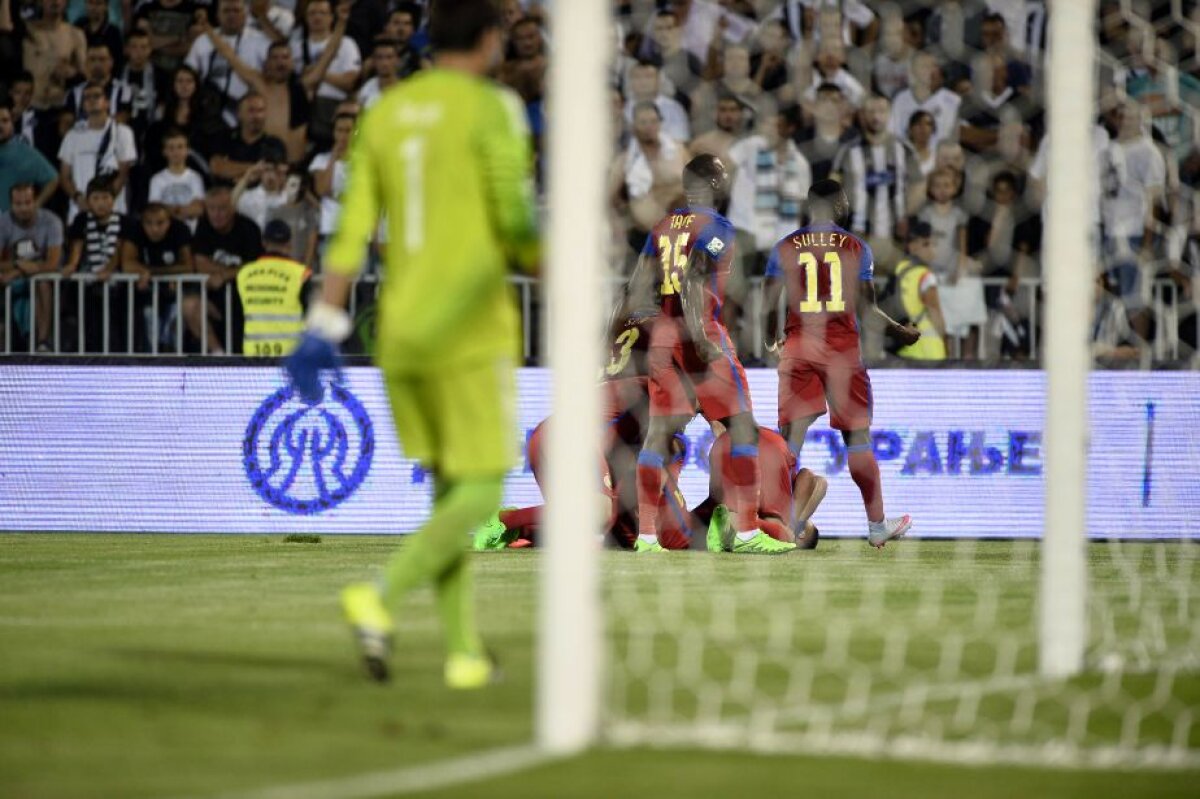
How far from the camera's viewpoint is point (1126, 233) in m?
12.1

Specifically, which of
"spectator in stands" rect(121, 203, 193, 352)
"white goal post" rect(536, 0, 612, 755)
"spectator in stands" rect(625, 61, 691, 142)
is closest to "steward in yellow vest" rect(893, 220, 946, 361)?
"spectator in stands" rect(625, 61, 691, 142)

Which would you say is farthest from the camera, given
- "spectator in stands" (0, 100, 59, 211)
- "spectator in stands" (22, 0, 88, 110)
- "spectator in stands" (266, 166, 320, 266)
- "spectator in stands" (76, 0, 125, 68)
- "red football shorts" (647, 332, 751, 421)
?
"spectator in stands" (76, 0, 125, 68)

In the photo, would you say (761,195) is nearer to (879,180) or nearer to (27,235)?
(879,180)

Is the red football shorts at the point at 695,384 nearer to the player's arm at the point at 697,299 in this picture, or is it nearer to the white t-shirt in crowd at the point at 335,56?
the player's arm at the point at 697,299

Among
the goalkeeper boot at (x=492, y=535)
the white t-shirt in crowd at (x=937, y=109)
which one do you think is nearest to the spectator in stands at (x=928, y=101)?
the white t-shirt in crowd at (x=937, y=109)

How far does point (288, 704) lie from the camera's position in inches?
235

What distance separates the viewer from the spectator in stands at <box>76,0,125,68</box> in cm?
1655

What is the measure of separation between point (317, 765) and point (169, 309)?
1068 centimetres

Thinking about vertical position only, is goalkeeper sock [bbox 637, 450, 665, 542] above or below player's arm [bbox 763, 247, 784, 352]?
below

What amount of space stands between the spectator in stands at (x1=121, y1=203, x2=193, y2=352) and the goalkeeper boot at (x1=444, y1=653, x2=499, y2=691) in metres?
9.22

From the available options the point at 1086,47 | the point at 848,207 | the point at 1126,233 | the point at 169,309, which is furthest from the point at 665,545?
the point at 1086,47

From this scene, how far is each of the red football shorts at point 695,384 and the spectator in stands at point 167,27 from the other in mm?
5813

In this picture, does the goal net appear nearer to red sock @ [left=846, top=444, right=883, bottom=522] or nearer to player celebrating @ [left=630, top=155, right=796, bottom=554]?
red sock @ [left=846, top=444, right=883, bottom=522]

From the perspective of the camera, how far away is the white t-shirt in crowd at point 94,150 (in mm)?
15953
